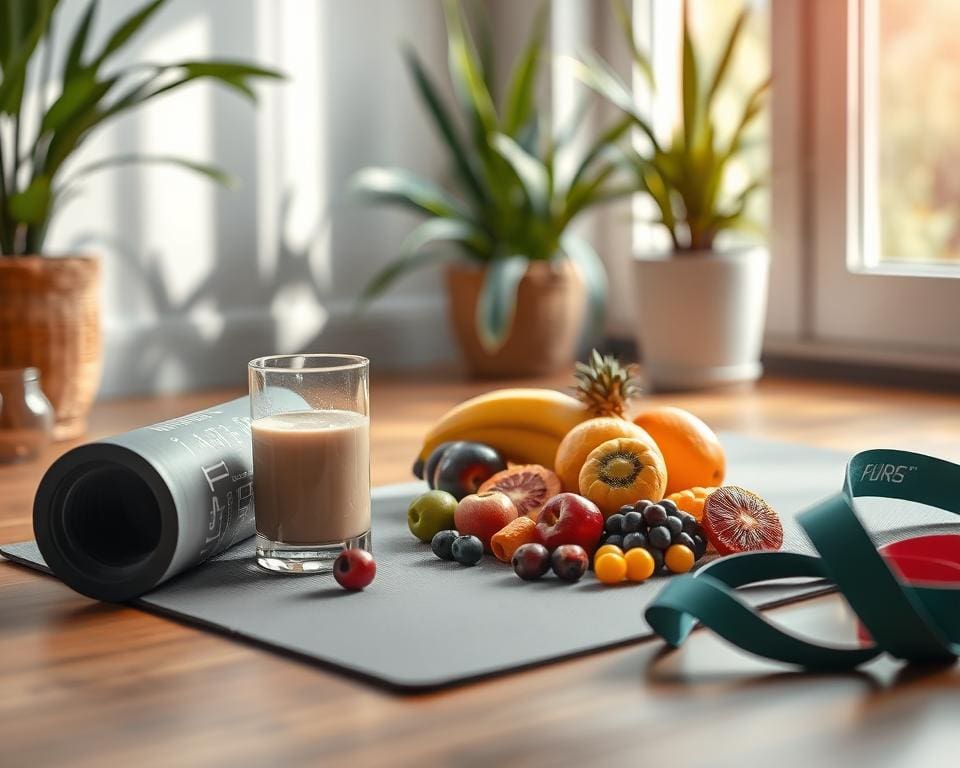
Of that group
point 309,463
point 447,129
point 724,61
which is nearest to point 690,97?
point 724,61

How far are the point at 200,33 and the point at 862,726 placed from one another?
7.68 ft

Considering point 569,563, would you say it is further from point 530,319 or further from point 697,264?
point 530,319

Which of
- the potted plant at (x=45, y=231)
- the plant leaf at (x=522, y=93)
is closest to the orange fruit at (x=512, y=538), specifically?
the potted plant at (x=45, y=231)

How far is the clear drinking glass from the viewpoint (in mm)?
1302

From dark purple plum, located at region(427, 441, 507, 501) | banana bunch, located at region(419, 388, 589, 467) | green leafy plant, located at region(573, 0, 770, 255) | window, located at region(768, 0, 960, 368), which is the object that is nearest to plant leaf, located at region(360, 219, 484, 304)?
green leafy plant, located at region(573, 0, 770, 255)

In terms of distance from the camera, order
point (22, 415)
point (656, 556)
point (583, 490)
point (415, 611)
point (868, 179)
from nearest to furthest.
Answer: point (415, 611) → point (656, 556) → point (583, 490) → point (22, 415) → point (868, 179)

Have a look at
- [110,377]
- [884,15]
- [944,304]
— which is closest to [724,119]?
[884,15]

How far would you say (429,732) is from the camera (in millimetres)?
958

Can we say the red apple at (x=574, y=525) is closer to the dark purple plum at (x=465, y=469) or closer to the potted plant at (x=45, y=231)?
the dark purple plum at (x=465, y=469)

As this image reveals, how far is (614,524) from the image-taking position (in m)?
1.36

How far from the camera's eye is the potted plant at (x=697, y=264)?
2.74 m

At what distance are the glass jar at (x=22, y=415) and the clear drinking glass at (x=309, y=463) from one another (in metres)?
0.80

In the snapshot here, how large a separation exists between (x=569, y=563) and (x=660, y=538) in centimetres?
9

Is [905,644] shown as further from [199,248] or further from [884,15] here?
[199,248]
